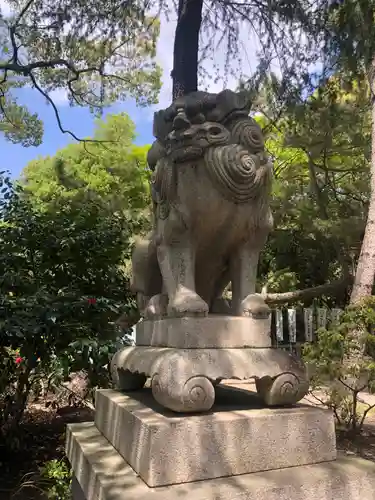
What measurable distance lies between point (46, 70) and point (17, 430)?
19.0ft

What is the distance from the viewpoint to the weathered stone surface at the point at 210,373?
207 centimetres

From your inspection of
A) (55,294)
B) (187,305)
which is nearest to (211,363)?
(187,305)

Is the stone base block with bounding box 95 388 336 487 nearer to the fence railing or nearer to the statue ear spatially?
the statue ear

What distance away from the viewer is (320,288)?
13266 mm

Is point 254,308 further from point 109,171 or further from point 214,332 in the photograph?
point 109,171

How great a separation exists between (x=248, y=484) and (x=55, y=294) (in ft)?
10.4

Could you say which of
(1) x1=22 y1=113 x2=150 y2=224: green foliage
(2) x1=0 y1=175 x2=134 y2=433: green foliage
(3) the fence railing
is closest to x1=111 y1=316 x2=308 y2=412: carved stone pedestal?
(2) x1=0 y1=175 x2=134 y2=433: green foliage

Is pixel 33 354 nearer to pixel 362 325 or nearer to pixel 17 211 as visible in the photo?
pixel 17 211

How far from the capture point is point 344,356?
5.90 metres

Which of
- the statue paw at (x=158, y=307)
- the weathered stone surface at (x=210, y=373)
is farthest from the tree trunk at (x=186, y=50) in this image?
the weathered stone surface at (x=210, y=373)

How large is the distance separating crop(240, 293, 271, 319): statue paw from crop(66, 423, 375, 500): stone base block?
0.75 metres

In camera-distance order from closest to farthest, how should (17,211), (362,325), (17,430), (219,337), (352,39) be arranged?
1. (219,337)
2. (352,39)
3. (17,430)
4. (17,211)
5. (362,325)

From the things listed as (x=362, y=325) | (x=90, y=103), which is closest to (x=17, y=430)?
(x=362, y=325)

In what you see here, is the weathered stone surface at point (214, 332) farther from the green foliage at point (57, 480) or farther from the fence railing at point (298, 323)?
the fence railing at point (298, 323)
